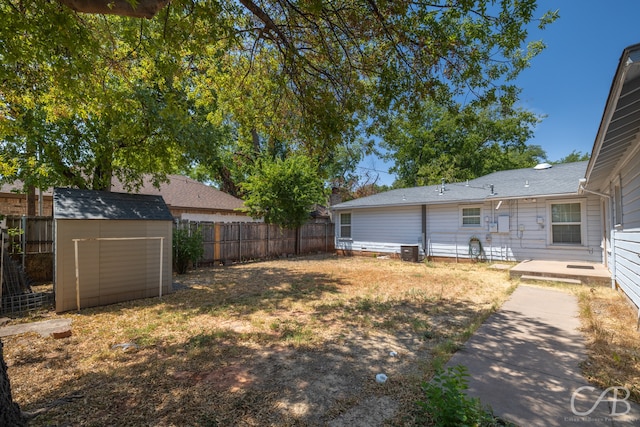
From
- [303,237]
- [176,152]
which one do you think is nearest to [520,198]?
[303,237]

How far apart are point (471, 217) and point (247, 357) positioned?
10.7 metres

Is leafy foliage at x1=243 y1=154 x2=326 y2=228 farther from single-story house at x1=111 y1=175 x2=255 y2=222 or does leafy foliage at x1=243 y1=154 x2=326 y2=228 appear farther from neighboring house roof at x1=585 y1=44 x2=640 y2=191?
neighboring house roof at x1=585 y1=44 x2=640 y2=191

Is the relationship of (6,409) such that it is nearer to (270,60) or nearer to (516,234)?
(270,60)

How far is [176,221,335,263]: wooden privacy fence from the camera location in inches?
442

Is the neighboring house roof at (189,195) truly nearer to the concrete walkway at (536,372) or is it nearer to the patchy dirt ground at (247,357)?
the patchy dirt ground at (247,357)

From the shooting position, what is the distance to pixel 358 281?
8133 millimetres

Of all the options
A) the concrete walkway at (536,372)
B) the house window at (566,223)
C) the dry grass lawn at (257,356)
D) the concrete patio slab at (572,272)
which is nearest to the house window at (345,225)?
the concrete patio slab at (572,272)

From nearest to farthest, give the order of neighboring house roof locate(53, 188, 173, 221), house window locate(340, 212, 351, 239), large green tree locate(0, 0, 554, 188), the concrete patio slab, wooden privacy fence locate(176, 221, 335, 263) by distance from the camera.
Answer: large green tree locate(0, 0, 554, 188) < neighboring house roof locate(53, 188, 173, 221) < the concrete patio slab < wooden privacy fence locate(176, 221, 335, 263) < house window locate(340, 212, 351, 239)

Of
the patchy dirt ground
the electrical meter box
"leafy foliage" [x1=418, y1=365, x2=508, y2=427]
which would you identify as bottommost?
the patchy dirt ground

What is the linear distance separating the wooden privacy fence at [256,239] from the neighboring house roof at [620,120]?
1016 cm

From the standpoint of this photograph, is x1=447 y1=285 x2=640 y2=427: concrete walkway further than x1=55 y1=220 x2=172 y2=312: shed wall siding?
No

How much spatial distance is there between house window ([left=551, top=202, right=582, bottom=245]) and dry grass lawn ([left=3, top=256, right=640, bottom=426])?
371cm

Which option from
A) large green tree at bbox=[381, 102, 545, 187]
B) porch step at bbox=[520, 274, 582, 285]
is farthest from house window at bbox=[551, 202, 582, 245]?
large green tree at bbox=[381, 102, 545, 187]

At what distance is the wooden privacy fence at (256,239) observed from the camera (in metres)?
11.2
